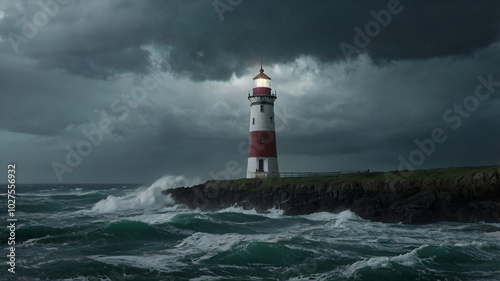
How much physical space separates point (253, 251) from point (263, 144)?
853 inches

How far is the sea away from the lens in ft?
43.2

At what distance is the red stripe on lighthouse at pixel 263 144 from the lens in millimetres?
37406

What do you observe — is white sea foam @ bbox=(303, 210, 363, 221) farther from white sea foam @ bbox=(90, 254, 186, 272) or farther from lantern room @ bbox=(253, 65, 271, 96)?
lantern room @ bbox=(253, 65, 271, 96)

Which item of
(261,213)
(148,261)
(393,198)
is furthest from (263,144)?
(148,261)

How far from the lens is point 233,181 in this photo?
38094 mm

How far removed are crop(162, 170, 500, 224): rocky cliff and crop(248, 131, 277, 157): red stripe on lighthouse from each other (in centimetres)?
363

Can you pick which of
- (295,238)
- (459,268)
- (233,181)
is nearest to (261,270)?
(295,238)

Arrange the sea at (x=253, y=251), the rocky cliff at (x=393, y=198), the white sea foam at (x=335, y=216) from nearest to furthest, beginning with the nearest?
the sea at (x=253, y=251), the rocky cliff at (x=393, y=198), the white sea foam at (x=335, y=216)

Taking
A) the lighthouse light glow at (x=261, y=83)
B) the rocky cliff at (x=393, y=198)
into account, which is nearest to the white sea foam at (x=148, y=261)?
the rocky cliff at (x=393, y=198)

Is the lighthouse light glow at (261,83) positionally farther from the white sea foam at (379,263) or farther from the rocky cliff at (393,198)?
the white sea foam at (379,263)

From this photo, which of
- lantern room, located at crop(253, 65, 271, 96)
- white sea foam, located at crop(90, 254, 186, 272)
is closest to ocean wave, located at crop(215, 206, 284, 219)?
lantern room, located at crop(253, 65, 271, 96)

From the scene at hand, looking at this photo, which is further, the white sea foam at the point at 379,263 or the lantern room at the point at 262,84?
the lantern room at the point at 262,84

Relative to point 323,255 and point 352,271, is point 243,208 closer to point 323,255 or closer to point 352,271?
point 323,255

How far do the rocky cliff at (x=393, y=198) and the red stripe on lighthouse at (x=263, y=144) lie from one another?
363 centimetres
